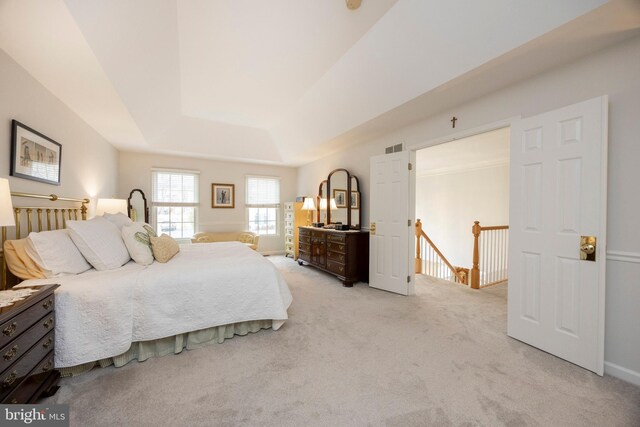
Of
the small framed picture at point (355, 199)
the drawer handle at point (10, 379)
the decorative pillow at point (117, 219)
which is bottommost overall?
the drawer handle at point (10, 379)

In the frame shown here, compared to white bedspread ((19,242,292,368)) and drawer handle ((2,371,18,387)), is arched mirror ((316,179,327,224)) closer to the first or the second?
white bedspread ((19,242,292,368))

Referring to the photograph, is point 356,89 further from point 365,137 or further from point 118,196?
point 118,196

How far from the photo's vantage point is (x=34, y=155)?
243cm

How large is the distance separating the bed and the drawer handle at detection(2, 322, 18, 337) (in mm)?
512

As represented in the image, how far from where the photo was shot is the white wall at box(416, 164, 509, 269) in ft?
20.3

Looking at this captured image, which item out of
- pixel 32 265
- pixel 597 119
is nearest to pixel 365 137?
pixel 597 119

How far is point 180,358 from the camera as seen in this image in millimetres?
2135

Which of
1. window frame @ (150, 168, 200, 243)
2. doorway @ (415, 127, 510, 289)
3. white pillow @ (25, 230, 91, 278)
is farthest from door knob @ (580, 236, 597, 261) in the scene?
window frame @ (150, 168, 200, 243)

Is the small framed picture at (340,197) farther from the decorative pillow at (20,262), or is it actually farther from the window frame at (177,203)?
the decorative pillow at (20,262)

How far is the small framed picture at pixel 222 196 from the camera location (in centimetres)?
629

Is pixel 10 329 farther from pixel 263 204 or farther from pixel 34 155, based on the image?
pixel 263 204

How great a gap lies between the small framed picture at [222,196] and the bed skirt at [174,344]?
14.4 feet

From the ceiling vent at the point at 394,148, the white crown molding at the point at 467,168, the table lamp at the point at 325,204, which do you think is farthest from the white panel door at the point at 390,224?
the white crown molding at the point at 467,168

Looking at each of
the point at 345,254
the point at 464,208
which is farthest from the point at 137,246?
the point at 464,208
